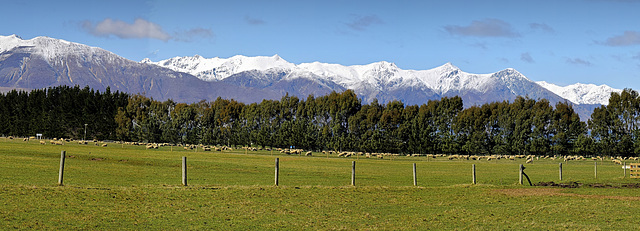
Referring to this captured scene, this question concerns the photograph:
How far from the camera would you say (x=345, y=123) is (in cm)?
14388

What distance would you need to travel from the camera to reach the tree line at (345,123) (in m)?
121

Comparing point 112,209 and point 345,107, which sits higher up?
point 345,107

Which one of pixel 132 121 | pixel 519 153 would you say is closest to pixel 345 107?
pixel 519 153

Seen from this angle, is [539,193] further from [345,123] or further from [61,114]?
[61,114]

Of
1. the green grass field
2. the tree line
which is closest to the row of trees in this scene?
the tree line

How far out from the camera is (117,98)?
566 ft

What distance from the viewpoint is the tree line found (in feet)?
397

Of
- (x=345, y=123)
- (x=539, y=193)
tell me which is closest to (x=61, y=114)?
(x=345, y=123)

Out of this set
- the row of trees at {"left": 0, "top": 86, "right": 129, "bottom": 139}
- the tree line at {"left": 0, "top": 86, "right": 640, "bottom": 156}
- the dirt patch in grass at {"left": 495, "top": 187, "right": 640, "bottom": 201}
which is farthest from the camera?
the row of trees at {"left": 0, "top": 86, "right": 129, "bottom": 139}

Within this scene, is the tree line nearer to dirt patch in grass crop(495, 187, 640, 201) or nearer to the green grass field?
dirt patch in grass crop(495, 187, 640, 201)

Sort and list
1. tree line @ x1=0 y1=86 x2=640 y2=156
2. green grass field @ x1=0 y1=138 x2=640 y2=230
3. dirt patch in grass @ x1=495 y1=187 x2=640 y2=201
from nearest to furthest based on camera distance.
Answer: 1. green grass field @ x1=0 y1=138 x2=640 y2=230
2. dirt patch in grass @ x1=495 y1=187 x2=640 y2=201
3. tree line @ x1=0 y1=86 x2=640 y2=156

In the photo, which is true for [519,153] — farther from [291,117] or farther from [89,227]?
[89,227]

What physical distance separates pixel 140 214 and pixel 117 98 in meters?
162

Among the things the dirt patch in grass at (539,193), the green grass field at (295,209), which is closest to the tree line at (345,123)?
the dirt patch in grass at (539,193)
